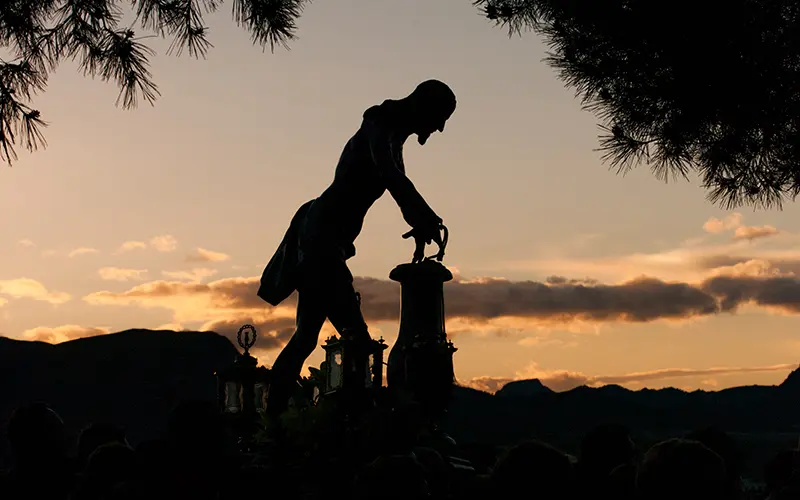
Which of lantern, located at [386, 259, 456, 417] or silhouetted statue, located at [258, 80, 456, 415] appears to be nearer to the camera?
silhouetted statue, located at [258, 80, 456, 415]

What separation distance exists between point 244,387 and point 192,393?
25892mm

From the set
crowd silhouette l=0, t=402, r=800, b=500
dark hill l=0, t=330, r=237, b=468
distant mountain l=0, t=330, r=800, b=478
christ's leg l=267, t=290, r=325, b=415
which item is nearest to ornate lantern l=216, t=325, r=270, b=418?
christ's leg l=267, t=290, r=325, b=415

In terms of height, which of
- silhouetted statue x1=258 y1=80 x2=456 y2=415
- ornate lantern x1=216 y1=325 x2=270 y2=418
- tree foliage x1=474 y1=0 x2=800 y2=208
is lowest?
ornate lantern x1=216 y1=325 x2=270 y2=418

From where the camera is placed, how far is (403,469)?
326cm

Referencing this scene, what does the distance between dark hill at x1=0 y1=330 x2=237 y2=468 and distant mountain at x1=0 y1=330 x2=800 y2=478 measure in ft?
0.15

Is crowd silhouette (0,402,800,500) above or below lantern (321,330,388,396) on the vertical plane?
below

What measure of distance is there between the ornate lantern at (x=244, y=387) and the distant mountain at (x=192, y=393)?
22950 mm

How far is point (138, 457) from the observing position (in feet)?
14.1

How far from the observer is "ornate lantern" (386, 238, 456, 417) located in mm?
8688

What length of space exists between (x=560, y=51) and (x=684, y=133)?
1660 millimetres

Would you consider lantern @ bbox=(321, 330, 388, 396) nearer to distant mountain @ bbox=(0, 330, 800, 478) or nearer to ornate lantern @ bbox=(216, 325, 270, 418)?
ornate lantern @ bbox=(216, 325, 270, 418)

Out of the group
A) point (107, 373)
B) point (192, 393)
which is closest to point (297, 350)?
point (192, 393)

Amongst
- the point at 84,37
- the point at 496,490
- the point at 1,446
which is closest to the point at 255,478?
the point at 496,490

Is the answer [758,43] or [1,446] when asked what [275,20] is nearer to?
[758,43]
